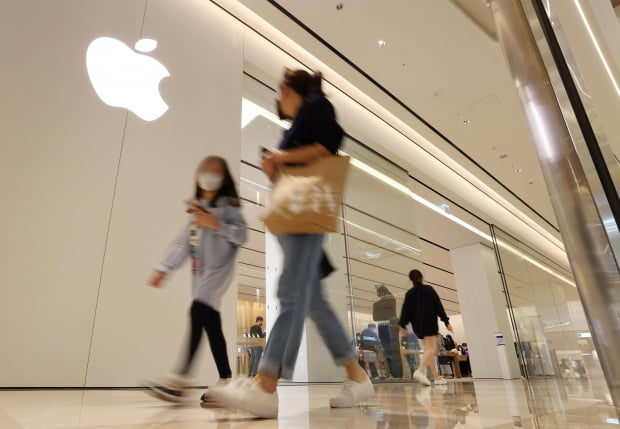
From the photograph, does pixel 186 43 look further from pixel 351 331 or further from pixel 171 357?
pixel 351 331

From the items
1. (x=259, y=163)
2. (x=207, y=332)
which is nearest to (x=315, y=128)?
(x=259, y=163)

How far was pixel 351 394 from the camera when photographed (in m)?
1.47

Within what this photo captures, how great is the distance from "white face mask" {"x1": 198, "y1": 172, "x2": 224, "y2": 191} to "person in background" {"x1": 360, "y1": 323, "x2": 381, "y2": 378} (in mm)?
3433

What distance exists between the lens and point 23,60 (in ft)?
8.41

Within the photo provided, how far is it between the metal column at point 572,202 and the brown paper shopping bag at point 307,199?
33.2 inches

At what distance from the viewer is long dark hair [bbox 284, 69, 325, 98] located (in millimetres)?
1430

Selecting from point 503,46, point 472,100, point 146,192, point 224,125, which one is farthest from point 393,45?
point 146,192

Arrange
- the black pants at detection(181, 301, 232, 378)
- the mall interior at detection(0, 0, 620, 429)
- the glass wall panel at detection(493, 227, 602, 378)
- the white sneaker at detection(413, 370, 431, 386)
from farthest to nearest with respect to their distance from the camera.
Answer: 1. the glass wall panel at detection(493, 227, 602, 378)
2. the white sneaker at detection(413, 370, 431, 386)
3. the black pants at detection(181, 301, 232, 378)
4. the mall interior at detection(0, 0, 620, 429)

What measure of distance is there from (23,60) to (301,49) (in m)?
2.79

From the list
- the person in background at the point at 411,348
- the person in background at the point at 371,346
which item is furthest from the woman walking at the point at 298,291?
the person in background at the point at 411,348

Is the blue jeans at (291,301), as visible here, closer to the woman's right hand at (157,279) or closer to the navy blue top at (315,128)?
the navy blue top at (315,128)

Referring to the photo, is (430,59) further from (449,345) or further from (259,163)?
(449,345)

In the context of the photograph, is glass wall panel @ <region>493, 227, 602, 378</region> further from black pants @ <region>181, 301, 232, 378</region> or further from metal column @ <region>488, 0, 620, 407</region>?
black pants @ <region>181, 301, 232, 378</region>

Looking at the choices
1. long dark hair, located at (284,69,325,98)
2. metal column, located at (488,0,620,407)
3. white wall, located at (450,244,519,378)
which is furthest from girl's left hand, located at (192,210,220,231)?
white wall, located at (450,244,519,378)
